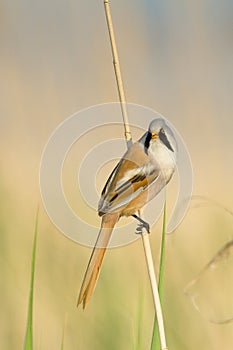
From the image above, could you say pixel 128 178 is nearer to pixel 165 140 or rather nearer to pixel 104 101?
pixel 165 140

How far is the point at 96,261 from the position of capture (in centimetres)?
84

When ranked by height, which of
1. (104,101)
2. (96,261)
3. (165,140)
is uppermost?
(104,101)

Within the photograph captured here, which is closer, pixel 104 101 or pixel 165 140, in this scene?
pixel 165 140

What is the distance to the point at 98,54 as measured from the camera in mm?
1574

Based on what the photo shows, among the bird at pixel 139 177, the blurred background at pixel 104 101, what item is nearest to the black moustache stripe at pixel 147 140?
the bird at pixel 139 177

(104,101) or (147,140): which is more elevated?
(104,101)

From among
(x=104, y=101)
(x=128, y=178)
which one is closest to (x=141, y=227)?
(x=128, y=178)

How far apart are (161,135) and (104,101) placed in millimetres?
603

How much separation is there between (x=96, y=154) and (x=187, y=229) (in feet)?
1.02

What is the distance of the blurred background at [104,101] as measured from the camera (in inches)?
44.3

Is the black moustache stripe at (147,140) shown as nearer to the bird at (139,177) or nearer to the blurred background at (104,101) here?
the bird at (139,177)

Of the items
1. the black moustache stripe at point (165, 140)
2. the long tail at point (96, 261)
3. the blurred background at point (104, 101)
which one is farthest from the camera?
the blurred background at point (104, 101)

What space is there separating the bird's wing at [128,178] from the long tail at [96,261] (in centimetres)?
1

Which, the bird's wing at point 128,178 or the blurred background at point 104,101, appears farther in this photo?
the blurred background at point 104,101
